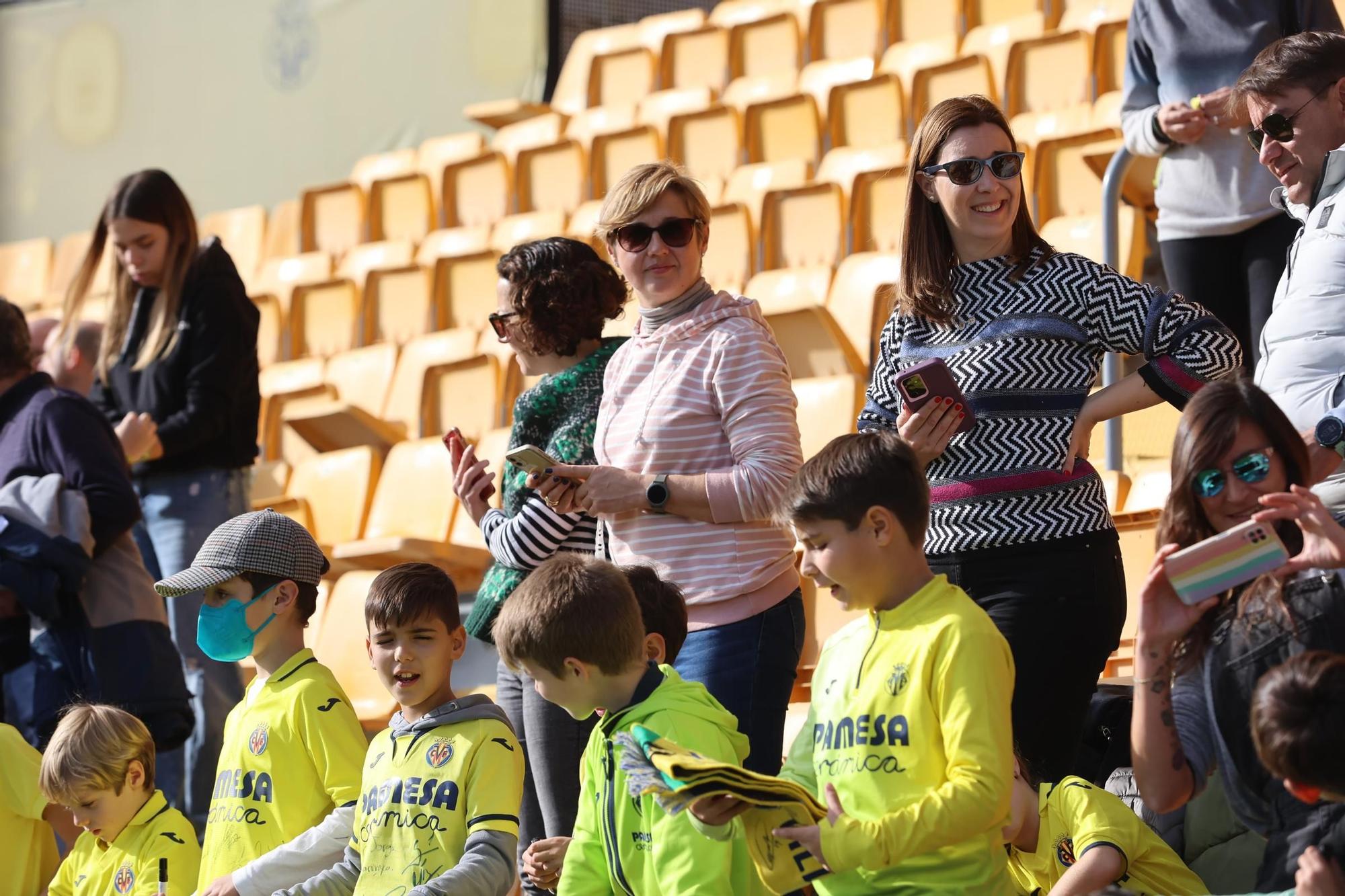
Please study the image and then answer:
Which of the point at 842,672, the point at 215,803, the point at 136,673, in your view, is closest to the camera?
the point at 842,672

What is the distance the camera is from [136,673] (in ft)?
11.7

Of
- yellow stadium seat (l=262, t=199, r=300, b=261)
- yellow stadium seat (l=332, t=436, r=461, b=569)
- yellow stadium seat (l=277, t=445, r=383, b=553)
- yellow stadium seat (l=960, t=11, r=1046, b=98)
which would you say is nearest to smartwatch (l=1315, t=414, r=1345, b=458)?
yellow stadium seat (l=332, t=436, r=461, b=569)

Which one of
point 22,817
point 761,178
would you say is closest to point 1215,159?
point 22,817

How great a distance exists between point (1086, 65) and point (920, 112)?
0.70 metres

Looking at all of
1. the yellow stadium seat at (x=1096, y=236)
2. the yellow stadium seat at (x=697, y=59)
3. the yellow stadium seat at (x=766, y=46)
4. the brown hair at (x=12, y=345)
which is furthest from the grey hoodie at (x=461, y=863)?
the yellow stadium seat at (x=697, y=59)

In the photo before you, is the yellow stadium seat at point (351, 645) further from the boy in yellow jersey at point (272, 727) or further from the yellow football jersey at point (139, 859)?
the boy in yellow jersey at point (272, 727)

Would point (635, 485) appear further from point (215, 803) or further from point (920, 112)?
point (920, 112)

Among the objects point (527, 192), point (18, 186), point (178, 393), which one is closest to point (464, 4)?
point (527, 192)

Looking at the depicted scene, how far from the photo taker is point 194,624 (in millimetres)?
4230

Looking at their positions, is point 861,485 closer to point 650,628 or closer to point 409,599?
point 650,628

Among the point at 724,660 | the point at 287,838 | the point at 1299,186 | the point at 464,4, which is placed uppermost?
the point at 464,4

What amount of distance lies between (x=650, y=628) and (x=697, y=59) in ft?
21.9

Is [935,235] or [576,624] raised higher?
[935,235]

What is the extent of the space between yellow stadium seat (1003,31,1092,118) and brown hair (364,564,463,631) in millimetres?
4762
